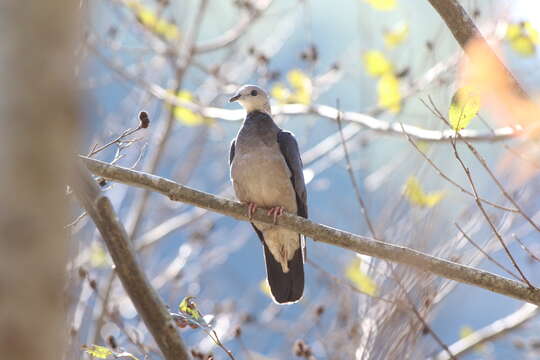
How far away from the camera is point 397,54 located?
789cm

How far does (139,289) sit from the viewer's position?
247 cm

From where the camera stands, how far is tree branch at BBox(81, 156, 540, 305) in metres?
3.46

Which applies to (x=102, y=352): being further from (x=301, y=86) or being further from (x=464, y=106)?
(x=301, y=86)

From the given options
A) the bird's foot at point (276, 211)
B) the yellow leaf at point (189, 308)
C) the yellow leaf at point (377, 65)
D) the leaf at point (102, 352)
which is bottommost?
Answer: the leaf at point (102, 352)

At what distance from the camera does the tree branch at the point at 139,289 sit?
2.47 m

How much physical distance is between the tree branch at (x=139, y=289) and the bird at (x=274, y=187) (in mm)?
2651

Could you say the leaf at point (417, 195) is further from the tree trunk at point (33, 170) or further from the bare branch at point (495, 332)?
the tree trunk at point (33, 170)

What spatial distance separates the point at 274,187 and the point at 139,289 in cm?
286

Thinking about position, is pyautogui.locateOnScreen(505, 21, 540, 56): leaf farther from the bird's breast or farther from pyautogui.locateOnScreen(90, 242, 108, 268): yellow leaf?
pyautogui.locateOnScreen(90, 242, 108, 268): yellow leaf

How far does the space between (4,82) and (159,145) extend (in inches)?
213

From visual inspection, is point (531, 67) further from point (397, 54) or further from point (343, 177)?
point (343, 177)

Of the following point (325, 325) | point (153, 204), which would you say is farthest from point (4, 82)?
point (153, 204)

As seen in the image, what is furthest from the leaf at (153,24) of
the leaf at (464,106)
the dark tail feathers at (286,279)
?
the leaf at (464,106)

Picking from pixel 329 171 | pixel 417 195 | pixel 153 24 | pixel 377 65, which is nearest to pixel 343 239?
pixel 417 195
